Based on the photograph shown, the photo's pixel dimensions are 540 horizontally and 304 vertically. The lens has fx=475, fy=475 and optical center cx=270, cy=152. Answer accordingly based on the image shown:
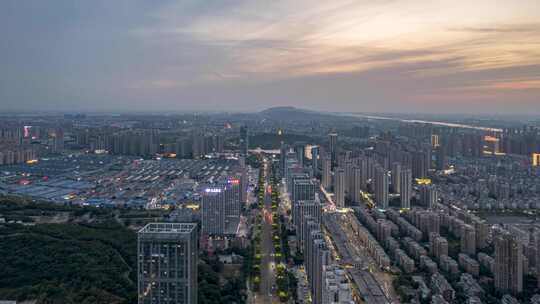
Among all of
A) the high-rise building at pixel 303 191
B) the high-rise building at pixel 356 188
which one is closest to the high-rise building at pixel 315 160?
the high-rise building at pixel 356 188

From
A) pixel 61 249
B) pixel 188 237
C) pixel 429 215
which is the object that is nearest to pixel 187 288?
pixel 188 237

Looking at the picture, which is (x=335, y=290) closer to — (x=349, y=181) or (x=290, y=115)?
(x=349, y=181)

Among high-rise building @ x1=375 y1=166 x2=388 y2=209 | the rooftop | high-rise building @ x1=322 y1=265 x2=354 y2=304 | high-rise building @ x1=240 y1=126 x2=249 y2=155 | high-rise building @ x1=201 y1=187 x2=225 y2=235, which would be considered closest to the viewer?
the rooftop

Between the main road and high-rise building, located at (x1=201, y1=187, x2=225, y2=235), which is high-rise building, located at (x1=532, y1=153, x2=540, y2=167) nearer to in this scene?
the main road

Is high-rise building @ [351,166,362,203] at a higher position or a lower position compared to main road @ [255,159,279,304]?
higher

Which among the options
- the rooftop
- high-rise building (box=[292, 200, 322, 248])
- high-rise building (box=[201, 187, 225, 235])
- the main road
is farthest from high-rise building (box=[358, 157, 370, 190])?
the rooftop

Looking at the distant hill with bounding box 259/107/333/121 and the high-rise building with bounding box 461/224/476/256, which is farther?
the distant hill with bounding box 259/107/333/121

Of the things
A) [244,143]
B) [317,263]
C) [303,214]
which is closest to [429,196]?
[303,214]
